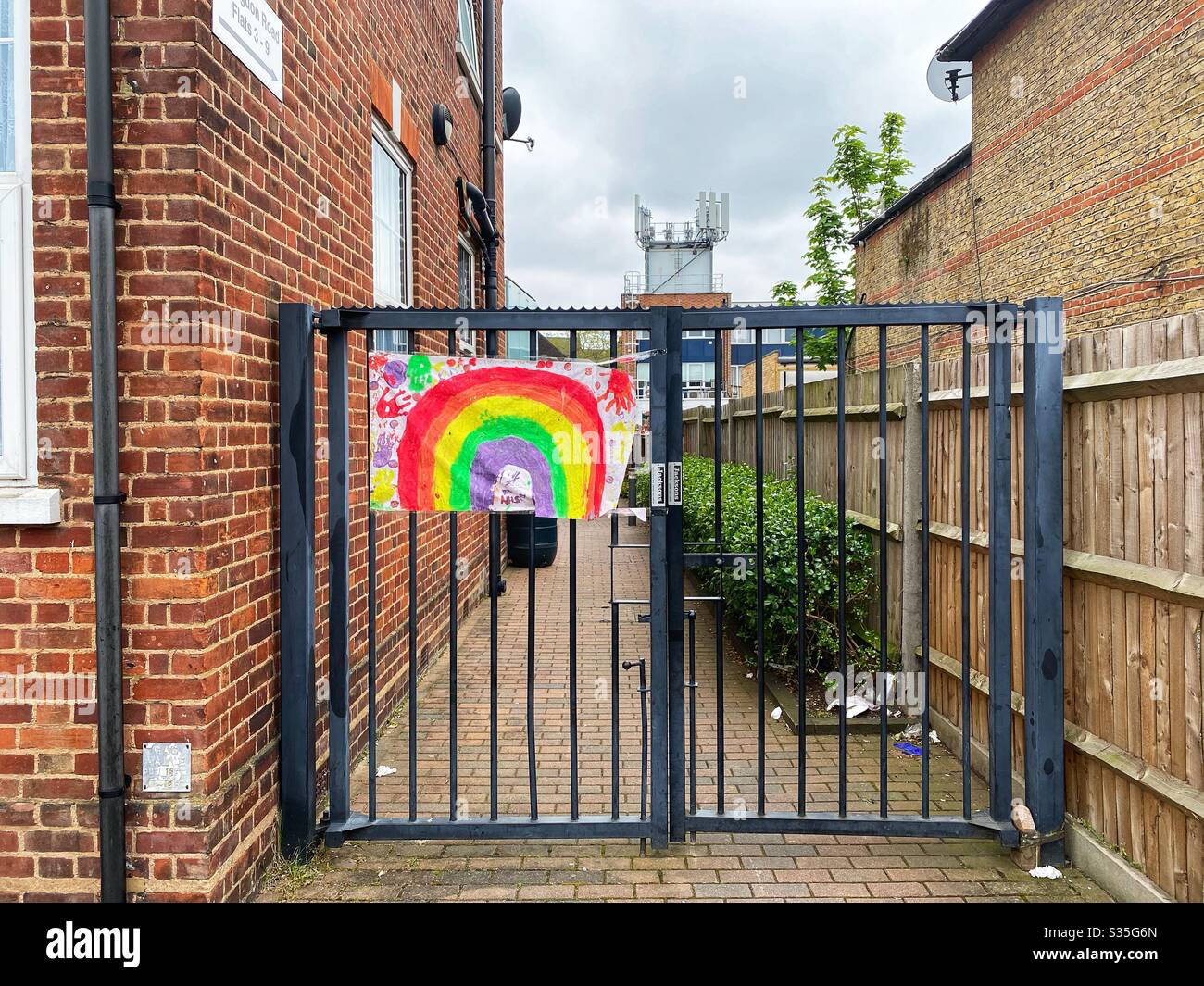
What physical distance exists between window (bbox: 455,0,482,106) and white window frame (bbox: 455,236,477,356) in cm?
175

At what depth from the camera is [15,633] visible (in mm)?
2850

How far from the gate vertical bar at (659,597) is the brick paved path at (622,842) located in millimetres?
285

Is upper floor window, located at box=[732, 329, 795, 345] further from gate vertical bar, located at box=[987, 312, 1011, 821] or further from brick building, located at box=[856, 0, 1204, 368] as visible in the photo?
brick building, located at box=[856, 0, 1204, 368]

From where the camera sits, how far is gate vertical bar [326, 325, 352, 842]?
11.6 ft

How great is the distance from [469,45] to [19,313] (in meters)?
7.99

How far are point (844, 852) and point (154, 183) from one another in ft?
12.8

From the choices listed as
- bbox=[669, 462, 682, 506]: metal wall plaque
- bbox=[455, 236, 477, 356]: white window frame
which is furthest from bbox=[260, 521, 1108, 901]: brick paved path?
bbox=[455, 236, 477, 356]: white window frame

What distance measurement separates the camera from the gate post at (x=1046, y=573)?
3.49 m

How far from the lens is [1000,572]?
3.55 m

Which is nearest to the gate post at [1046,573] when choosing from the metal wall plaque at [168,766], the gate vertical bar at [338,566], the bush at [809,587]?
the bush at [809,587]

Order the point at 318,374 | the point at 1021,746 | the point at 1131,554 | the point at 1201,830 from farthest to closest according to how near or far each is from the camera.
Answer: the point at 318,374 < the point at 1021,746 < the point at 1131,554 < the point at 1201,830

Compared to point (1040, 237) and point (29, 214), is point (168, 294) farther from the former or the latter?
point (1040, 237)

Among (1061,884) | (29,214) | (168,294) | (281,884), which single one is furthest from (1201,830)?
(29,214)

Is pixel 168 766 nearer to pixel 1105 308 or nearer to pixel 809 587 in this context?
pixel 809 587
